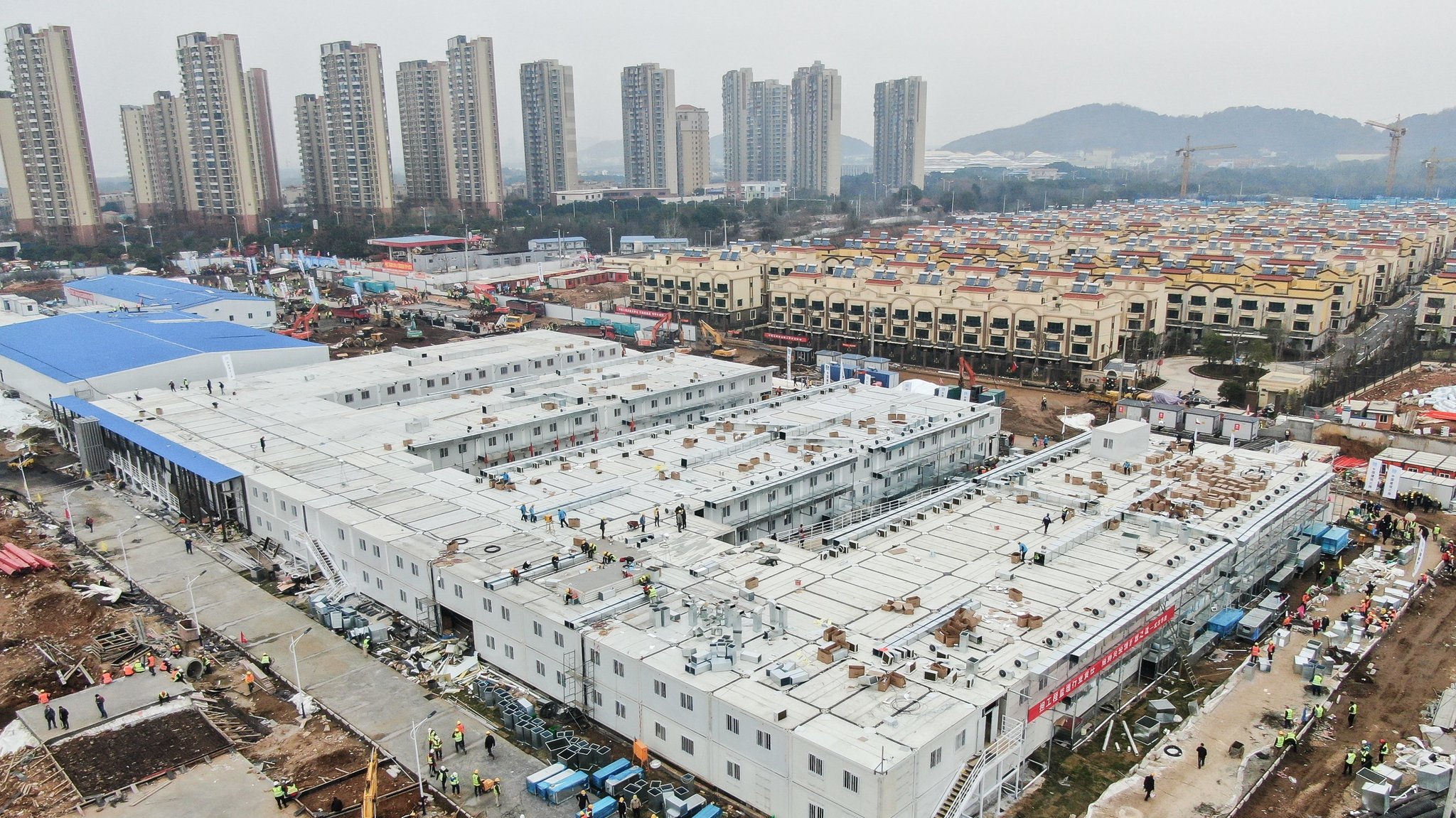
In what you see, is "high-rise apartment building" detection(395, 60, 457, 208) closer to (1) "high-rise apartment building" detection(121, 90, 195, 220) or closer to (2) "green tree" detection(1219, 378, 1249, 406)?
(1) "high-rise apartment building" detection(121, 90, 195, 220)

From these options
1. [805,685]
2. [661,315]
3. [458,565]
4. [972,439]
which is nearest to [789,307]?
[661,315]

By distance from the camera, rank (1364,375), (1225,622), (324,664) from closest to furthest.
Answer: (324,664)
(1225,622)
(1364,375)

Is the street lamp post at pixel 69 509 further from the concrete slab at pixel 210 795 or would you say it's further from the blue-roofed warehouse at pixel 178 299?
the blue-roofed warehouse at pixel 178 299

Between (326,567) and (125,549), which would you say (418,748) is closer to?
(326,567)

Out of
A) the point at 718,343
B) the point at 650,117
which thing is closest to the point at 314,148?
the point at 650,117

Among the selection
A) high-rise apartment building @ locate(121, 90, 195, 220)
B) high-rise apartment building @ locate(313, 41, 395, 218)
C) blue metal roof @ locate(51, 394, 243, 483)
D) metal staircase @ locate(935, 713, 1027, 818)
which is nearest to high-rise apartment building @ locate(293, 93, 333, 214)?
high-rise apartment building @ locate(313, 41, 395, 218)
